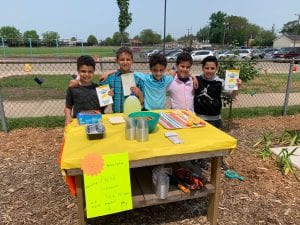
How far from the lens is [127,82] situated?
3227 millimetres

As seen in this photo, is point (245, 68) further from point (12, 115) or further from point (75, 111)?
point (12, 115)

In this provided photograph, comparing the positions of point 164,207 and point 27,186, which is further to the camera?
point 27,186

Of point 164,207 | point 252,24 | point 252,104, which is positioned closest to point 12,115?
point 164,207

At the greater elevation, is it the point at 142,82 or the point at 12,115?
the point at 142,82

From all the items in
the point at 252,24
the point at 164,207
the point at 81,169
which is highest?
the point at 252,24

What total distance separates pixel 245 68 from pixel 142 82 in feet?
8.08

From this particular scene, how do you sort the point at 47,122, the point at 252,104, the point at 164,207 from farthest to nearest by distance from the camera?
the point at 252,104 → the point at 47,122 → the point at 164,207

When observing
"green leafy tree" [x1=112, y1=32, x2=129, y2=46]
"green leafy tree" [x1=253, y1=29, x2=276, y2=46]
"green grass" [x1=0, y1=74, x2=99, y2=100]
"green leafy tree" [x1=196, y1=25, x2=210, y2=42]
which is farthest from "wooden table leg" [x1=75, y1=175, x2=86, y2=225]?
"green leafy tree" [x1=196, y1=25, x2=210, y2=42]

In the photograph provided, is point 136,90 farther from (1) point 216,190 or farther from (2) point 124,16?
(2) point 124,16

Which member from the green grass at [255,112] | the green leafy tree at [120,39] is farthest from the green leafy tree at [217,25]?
the green grass at [255,112]

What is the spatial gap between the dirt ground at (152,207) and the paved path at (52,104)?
222 centimetres

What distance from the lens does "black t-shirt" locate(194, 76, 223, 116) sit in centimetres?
360

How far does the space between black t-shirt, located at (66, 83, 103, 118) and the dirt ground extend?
975 millimetres

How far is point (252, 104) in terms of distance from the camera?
786 cm
